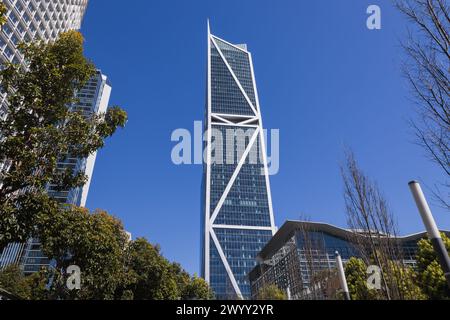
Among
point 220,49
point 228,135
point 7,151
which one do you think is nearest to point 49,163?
point 7,151

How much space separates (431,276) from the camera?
1989cm

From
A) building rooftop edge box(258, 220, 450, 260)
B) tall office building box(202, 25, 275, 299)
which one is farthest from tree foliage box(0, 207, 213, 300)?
tall office building box(202, 25, 275, 299)

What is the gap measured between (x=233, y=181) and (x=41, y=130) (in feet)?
370

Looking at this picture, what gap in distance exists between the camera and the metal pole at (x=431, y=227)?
3.33 meters

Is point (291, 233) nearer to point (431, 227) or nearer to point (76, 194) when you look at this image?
point (431, 227)

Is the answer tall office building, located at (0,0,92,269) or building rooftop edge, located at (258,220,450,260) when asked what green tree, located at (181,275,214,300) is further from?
tall office building, located at (0,0,92,269)

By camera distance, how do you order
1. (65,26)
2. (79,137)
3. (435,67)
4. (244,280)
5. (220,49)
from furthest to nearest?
(220,49)
(244,280)
(65,26)
(79,137)
(435,67)

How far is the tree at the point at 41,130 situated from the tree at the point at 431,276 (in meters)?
22.1

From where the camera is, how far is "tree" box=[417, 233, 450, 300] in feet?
63.6

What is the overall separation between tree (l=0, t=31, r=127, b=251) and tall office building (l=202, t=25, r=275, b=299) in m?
90.5
